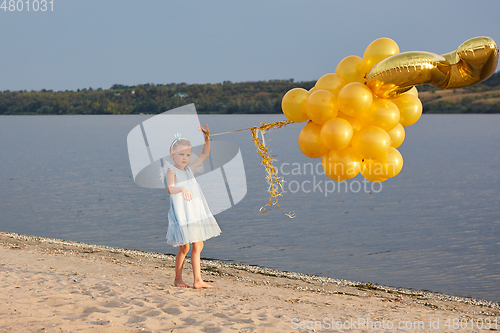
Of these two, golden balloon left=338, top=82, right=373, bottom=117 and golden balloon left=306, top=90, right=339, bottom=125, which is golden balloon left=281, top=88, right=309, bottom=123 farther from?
golden balloon left=338, top=82, right=373, bottom=117

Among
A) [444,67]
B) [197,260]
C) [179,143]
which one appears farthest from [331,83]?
[197,260]

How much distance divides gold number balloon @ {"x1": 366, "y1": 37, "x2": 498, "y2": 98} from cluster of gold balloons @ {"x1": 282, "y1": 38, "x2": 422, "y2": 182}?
328 millimetres

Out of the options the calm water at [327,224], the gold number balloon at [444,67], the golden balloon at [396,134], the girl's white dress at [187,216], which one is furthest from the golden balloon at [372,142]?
the calm water at [327,224]

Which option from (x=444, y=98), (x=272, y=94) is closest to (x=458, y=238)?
(x=272, y=94)

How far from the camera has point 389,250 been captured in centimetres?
1182

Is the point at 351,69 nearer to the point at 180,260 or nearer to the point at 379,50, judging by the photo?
the point at 379,50

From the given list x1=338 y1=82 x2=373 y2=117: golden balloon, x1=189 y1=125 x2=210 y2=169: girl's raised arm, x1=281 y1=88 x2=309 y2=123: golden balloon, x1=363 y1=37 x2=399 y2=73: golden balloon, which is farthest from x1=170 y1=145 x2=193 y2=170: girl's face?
x1=363 y1=37 x2=399 y2=73: golden balloon

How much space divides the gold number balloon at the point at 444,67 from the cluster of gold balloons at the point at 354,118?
1.08 feet

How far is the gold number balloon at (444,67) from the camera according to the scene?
407cm

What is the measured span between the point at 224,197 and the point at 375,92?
48.6 feet

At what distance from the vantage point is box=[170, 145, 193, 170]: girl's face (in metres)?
5.91

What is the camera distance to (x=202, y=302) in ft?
18.6

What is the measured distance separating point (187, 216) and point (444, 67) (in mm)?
3407

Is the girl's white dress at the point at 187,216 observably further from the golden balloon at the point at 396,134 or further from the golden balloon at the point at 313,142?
the golden balloon at the point at 396,134
